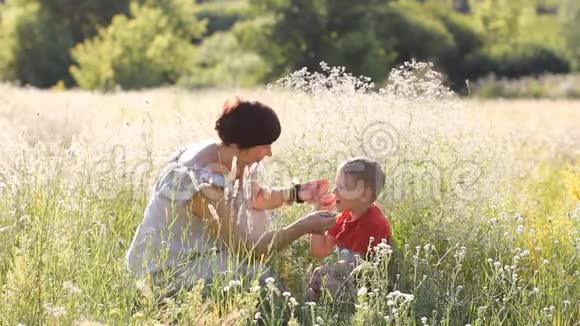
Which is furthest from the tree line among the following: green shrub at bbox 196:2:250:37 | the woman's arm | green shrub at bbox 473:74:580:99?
the woman's arm

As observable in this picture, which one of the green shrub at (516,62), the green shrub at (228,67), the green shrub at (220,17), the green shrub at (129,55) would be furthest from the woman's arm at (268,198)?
the green shrub at (220,17)

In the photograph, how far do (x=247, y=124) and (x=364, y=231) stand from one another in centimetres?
81

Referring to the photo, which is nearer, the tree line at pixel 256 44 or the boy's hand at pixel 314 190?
the boy's hand at pixel 314 190

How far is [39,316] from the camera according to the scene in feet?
11.7

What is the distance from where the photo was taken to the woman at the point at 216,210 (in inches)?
165

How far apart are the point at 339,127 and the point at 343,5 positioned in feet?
99.2

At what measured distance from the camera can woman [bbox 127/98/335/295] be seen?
4191 mm

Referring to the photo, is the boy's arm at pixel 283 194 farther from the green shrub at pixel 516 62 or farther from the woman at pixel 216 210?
the green shrub at pixel 516 62

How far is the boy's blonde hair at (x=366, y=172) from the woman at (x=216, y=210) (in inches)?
6.6

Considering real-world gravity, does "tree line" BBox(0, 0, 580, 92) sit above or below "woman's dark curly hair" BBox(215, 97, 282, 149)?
above

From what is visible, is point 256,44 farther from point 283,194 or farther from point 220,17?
point 283,194

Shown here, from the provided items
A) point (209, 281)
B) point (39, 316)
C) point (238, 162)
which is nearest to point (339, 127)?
point (238, 162)

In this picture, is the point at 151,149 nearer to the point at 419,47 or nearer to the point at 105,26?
the point at 419,47

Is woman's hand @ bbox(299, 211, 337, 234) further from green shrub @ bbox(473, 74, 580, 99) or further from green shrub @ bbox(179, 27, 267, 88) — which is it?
green shrub @ bbox(179, 27, 267, 88)
